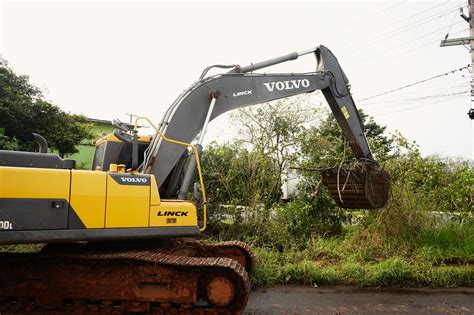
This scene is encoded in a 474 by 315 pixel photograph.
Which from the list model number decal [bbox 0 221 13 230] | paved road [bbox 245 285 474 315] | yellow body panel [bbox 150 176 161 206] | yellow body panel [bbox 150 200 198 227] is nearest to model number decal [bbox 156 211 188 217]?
yellow body panel [bbox 150 200 198 227]

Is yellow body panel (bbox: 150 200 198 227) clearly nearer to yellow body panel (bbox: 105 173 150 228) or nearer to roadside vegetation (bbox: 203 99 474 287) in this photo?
yellow body panel (bbox: 105 173 150 228)

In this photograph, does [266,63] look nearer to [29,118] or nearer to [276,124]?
[276,124]

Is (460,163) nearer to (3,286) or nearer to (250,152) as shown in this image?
(250,152)

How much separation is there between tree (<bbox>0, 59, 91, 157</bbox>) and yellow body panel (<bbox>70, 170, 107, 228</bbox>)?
42.2ft

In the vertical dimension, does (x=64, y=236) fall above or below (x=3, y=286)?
above

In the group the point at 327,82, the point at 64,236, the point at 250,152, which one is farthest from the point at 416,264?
the point at 64,236

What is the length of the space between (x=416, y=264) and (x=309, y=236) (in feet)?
6.93

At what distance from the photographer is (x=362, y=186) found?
18.9 ft

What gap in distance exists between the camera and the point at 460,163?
7.84 metres

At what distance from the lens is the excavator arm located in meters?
4.38

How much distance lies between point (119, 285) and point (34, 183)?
1364 millimetres

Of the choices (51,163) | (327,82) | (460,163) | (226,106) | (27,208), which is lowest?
(27,208)

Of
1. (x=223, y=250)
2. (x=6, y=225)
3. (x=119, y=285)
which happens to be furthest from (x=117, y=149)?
(x=223, y=250)

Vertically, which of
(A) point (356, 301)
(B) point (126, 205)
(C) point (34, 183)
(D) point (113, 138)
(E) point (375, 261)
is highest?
(D) point (113, 138)
